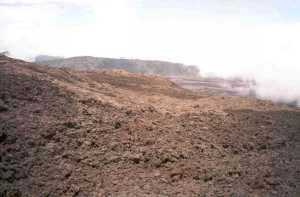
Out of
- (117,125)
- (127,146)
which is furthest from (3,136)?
(117,125)

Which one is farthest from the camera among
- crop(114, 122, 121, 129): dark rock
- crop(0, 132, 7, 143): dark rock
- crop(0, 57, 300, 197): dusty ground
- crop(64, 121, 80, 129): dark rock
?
crop(114, 122, 121, 129): dark rock

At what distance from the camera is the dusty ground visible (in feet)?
46.3

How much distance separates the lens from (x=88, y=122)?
57.8 feet

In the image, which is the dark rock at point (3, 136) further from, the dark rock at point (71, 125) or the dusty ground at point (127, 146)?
the dark rock at point (71, 125)

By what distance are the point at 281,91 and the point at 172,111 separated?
154450 mm

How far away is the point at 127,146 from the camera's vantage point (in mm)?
16812

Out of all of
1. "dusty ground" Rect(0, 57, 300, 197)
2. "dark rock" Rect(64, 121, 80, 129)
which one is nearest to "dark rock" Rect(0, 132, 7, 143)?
"dusty ground" Rect(0, 57, 300, 197)

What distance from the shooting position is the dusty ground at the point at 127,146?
46.3ft

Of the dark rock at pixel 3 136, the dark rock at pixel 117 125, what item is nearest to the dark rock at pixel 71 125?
the dark rock at pixel 117 125

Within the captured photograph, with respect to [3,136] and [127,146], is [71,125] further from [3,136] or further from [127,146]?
[3,136]

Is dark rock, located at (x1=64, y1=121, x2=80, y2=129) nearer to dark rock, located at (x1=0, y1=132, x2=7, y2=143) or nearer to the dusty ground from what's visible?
the dusty ground

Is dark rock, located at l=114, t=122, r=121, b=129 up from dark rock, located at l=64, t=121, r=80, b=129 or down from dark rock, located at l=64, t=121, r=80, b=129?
down

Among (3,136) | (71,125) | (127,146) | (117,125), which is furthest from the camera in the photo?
(117,125)

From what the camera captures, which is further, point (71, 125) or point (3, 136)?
point (71, 125)
